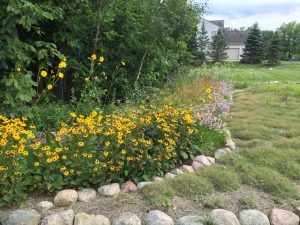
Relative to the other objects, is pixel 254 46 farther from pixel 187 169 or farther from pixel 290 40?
pixel 187 169

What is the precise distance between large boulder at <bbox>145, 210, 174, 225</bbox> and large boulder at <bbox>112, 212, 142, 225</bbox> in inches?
3.2

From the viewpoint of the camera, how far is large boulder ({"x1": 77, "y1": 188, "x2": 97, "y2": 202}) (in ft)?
10.4

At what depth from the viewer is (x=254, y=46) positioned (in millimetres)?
33406

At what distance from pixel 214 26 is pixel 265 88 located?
39.0 meters

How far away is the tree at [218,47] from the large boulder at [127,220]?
3118 cm

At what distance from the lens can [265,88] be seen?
9906 mm

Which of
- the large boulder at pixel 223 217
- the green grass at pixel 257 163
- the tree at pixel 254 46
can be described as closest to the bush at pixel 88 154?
the green grass at pixel 257 163

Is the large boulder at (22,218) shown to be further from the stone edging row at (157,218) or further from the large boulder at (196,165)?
the large boulder at (196,165)

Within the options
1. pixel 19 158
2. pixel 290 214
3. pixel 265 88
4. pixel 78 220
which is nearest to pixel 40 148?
pixel 19 158

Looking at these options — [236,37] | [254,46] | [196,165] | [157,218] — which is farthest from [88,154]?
[236,37]

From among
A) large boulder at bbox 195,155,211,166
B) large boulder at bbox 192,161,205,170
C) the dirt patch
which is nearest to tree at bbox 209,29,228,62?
large boulder at bbox 195,155,211,166

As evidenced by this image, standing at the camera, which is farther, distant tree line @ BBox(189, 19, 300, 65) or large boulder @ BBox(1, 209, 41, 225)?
distant tree line @ BBox(189, 19, 300, 65)

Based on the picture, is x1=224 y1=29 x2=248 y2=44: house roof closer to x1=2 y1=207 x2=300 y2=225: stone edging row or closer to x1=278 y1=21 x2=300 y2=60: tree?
x1=278 y1=21 x2=300 y2=60: tree

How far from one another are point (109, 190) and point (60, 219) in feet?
1.96
